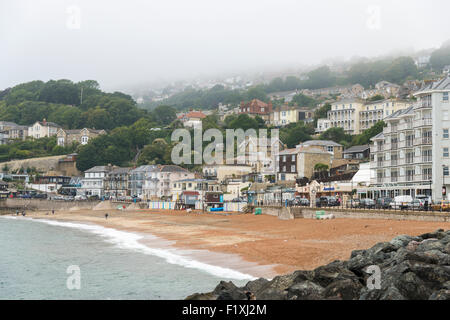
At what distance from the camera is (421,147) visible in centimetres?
4662

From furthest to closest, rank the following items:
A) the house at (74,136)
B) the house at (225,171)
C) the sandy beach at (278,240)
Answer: the house at (74,136) → the house at (225,171) → the sandy beach at (278,240)

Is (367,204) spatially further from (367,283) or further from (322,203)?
(367,283)

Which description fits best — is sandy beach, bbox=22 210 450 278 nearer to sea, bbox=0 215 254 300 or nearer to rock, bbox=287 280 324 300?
sea, bbox=0 215 254 300

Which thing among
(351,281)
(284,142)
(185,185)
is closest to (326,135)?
(284,142)

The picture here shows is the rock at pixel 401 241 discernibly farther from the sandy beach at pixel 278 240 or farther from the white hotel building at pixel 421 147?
the white hotel building at pixel 421 147

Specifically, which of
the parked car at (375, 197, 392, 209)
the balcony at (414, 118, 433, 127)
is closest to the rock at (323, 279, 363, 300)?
the parked car at (375, 197, 392, 209)

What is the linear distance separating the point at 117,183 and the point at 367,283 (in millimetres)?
91339

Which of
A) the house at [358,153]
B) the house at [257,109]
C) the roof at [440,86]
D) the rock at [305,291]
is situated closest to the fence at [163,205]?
the house at [358,153]

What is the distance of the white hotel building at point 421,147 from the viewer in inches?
1770

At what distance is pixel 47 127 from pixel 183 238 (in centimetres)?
12332

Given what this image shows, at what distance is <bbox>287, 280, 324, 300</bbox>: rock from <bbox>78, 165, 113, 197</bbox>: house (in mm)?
94666

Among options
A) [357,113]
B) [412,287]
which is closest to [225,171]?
[357,113]

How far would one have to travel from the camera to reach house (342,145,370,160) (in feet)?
260

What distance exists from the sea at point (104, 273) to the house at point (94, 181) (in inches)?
2750
